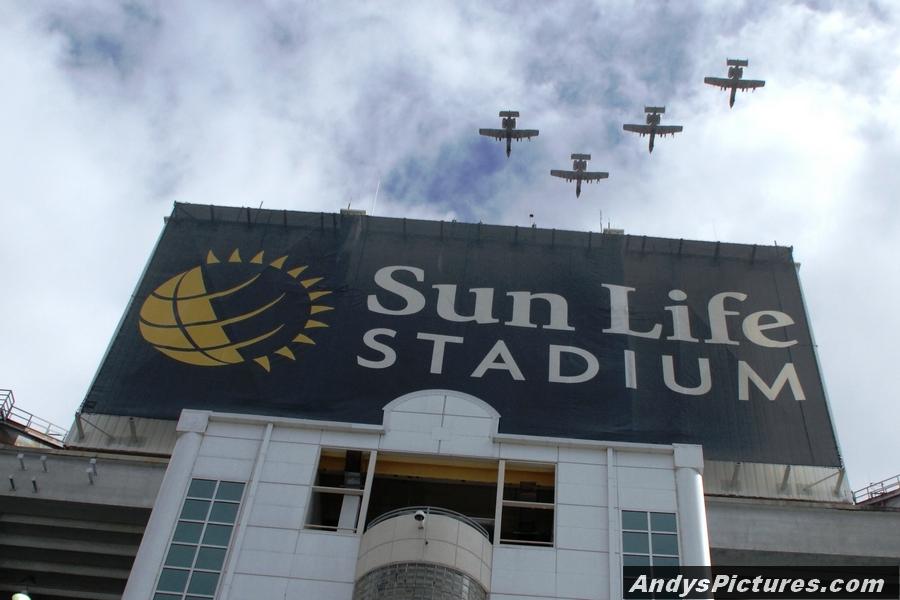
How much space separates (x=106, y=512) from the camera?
39.7 metres

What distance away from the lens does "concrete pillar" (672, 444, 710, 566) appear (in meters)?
32.5

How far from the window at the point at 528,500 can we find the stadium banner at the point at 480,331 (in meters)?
4.60

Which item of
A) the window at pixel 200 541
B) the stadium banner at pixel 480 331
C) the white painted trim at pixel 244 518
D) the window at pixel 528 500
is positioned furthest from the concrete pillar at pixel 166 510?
the window at pixel 528 500

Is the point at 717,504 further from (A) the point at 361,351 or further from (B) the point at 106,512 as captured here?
(B) the point at 106,512

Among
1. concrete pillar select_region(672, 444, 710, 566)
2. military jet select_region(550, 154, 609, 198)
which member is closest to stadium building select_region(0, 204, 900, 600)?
concrete pillar select_region(672, 444, 710, 566)

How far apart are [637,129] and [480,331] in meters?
31.5

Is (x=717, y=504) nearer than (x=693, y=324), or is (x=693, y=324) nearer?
(x=717, y=504)

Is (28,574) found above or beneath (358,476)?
beneath

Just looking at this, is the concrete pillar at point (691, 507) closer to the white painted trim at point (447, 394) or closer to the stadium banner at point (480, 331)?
the stadium banner at point (480, 331)

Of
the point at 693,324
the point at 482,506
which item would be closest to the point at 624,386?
the point at 693,324

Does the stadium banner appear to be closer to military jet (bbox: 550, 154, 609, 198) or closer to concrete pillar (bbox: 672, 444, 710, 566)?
concrete pillar (bbox: 672, 444, 710, 566)

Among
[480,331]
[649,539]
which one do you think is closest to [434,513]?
[649,539]

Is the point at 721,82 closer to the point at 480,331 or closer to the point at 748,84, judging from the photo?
the point at 748,84

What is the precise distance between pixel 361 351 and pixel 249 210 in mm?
12969
